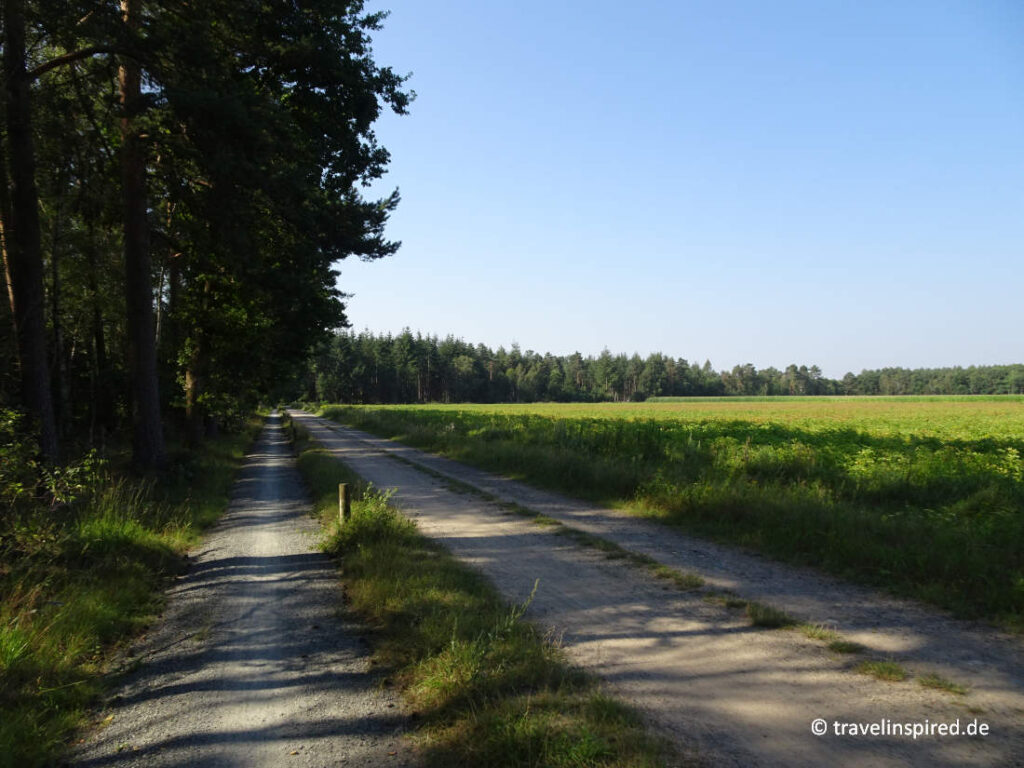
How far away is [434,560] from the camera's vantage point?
755 cm

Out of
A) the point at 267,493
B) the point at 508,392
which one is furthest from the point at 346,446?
the point at 508,392

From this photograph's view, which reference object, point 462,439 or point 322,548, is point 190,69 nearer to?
point 322,548

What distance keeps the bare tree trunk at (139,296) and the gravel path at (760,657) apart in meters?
8.58

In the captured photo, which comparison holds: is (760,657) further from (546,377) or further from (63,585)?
(546,377)

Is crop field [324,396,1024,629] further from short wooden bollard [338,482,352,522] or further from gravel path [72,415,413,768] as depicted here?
gravel path [72,415,413,768]

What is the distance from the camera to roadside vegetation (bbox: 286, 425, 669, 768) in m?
3.38

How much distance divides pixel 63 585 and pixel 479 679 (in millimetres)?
5555

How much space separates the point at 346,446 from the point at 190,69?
21097 millimetres

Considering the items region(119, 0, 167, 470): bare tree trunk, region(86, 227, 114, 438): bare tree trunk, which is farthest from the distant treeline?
region(119, 0, 167, 470): bare tree trunk

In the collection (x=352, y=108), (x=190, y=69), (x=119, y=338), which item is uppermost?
(x=352, y=108)

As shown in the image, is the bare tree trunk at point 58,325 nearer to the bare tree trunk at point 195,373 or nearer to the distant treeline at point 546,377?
the bare tree trunk at point 195,373

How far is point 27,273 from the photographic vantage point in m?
9.47

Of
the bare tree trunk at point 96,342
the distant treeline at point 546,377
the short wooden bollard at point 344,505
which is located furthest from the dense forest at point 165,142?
the distant treeline at point 546,377

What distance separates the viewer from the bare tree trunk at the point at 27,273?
9.19 m
